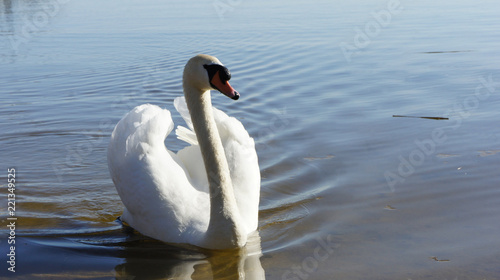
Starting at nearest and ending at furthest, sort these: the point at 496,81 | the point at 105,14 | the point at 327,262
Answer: the point at 327,262
the point at 496,81
the point at 105,14

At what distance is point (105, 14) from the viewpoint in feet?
77.9

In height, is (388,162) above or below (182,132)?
below

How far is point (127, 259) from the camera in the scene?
5.64m

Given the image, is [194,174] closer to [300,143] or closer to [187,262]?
[187,262]

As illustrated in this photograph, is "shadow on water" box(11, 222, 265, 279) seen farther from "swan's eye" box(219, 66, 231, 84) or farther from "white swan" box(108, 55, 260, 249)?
"swan's eye" box(219, 66, 231, 84)

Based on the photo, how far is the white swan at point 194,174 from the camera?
18.2 ft

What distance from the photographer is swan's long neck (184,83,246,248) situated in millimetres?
5539

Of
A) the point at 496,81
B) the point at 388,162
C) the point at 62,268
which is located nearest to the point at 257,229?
the point at 62,268

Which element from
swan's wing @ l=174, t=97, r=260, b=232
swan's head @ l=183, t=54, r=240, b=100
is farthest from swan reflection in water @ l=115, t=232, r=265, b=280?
swan's head @ l=183, t=54, r=240, b=100

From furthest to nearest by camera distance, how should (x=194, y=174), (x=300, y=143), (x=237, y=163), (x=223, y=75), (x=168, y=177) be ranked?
(x=300, y=143) < (x=194, y=174) < (x=237, y=163) < (x=168, y=177) < (x=223, y=75)

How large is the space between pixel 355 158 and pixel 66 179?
3.52 meters

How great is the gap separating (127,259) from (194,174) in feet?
4.00

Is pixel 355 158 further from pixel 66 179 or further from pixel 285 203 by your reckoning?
pixel 66 179

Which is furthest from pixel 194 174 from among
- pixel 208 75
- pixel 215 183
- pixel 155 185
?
pixel 208 75
